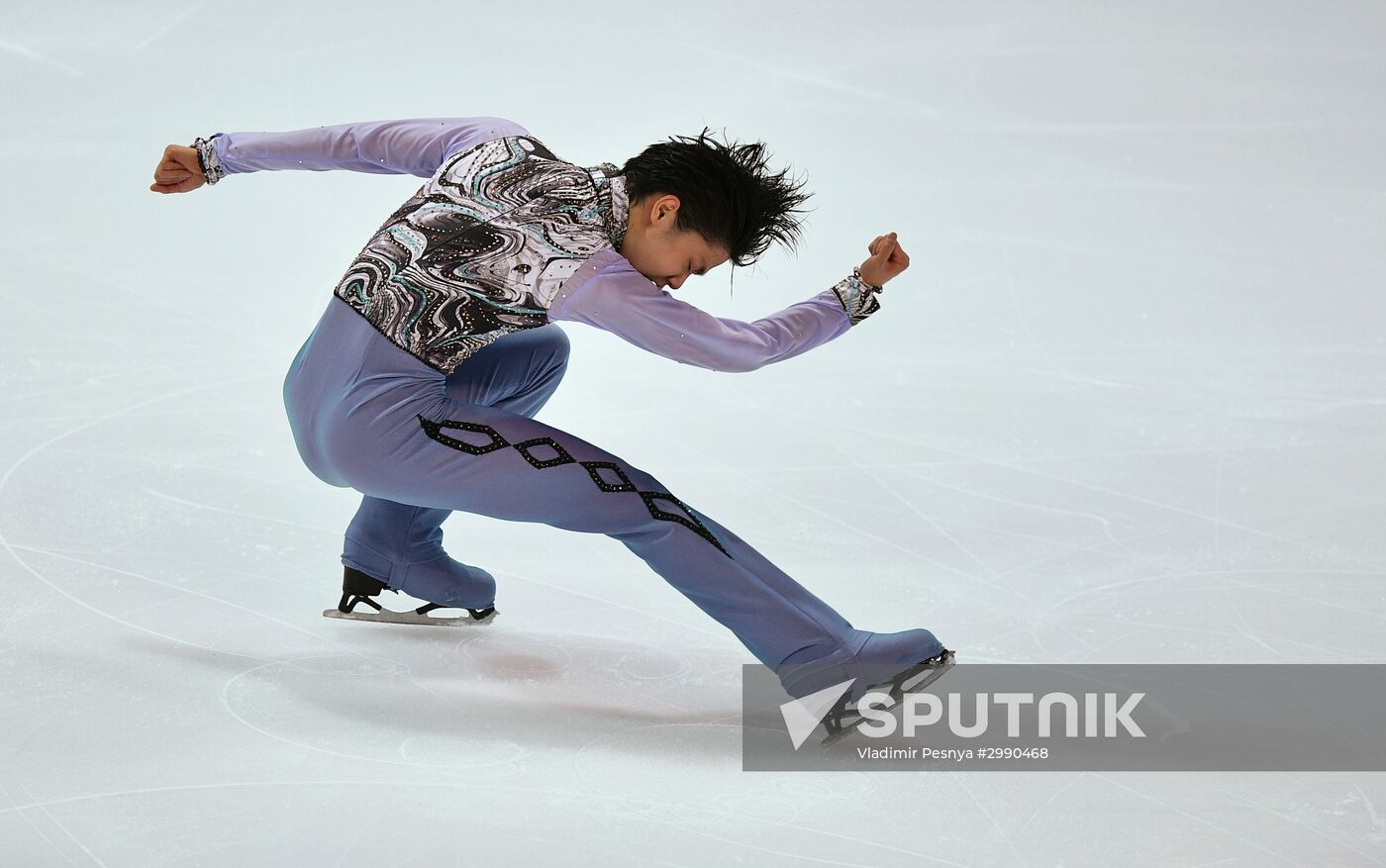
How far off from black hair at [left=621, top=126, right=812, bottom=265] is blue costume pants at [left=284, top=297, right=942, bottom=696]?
16.2 inches

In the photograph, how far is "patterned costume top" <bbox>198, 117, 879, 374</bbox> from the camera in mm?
2299

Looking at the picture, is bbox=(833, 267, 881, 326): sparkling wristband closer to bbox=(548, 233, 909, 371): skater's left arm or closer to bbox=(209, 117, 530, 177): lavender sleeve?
bbox=(548, 233, 909, 371): skater's left arm

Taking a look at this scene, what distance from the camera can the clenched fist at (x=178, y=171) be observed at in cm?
272

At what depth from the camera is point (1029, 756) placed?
2.27 meters

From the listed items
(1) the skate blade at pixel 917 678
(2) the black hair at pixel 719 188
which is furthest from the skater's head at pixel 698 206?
(1) the skate blade at pixel 917 678

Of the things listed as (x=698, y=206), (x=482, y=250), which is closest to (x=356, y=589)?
(x=482, y=250)

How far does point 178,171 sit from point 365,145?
1.22ft

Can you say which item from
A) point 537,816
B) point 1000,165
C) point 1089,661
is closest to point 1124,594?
point 1089,661

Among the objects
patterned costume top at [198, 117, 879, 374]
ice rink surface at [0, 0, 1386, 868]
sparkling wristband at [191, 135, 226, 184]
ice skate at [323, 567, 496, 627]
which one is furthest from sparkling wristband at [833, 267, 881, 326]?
sparkling wristband at [191, 135, 226, 184]

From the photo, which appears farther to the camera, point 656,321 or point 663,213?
point 663,213

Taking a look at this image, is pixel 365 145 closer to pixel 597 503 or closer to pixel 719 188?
pixel 719 188

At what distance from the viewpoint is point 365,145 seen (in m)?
2.67

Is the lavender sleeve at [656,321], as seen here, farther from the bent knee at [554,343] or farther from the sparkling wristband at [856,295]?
the bent knee at [554,343]

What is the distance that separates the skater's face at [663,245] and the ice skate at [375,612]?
811 millimetres
